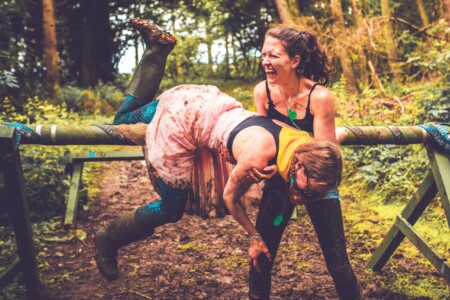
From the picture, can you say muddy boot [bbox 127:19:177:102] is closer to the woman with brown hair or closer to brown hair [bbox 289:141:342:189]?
the woman with brown hair

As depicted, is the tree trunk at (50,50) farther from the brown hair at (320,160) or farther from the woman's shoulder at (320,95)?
the brown hair at (320,160)

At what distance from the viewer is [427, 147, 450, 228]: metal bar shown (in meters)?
2.83

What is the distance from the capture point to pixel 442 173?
2.88m

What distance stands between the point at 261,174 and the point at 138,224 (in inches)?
36.3

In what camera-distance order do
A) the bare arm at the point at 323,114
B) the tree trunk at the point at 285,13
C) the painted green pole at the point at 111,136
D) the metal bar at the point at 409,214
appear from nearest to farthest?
the bare arm at the point at 323,114, the painted green pole at the point at 111,136, the metal bar at the point at 409,214, the tree trunk at the point at 285,13

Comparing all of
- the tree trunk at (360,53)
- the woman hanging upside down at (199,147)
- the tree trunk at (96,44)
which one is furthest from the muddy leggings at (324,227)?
the tree trunk at (96,44)

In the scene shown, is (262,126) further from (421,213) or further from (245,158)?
(421,213)

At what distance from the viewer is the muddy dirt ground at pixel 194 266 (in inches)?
133

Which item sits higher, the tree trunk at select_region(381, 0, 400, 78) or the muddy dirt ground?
the tree trunk at select_region(381, 0, 400, 78)

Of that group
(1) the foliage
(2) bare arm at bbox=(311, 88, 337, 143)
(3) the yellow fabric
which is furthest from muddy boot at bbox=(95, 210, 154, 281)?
(1) the foliage

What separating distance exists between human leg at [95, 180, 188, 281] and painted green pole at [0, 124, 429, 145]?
447 mm

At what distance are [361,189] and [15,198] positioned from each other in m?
4.27

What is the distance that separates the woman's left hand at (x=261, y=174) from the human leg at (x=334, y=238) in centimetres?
41

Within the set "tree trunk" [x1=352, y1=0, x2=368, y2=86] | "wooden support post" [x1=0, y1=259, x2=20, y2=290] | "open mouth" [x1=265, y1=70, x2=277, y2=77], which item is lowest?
"wooden support post" [x1=0, y1=259, x2=20, y2=290]
